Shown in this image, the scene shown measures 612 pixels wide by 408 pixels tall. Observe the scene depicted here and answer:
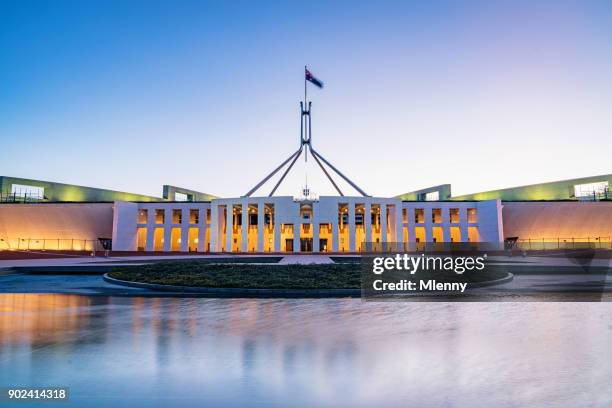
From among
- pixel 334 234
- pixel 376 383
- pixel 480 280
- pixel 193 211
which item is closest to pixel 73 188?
pixel 193 211

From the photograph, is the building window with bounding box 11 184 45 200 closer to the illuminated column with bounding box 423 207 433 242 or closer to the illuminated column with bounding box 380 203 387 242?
the illuminated column with bounding box 380 203 387 242

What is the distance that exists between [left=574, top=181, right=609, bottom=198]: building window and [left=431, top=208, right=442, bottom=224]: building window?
2036 cm

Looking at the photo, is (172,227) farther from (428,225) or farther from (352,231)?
(428,225)

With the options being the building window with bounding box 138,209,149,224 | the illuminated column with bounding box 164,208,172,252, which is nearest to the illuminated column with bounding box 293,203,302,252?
the illuminated column with bounding box 164,208,172,252

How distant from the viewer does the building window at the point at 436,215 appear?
2388 inches

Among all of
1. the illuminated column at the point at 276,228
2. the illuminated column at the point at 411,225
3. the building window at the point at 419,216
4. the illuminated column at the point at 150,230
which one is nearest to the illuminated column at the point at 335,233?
the illuminated column at the point at 276,228

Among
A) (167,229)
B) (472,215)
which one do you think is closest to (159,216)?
(167,229)

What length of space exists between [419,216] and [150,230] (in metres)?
41.3

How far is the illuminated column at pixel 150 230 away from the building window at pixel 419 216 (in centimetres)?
4002

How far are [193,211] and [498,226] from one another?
45.2m

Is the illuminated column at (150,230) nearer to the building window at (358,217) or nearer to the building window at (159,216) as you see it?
the building window at (159,216)

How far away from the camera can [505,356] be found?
5773 mm

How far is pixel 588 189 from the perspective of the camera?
59.5 metres

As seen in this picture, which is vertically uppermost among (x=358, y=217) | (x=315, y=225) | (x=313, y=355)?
(x=358, y=217)
